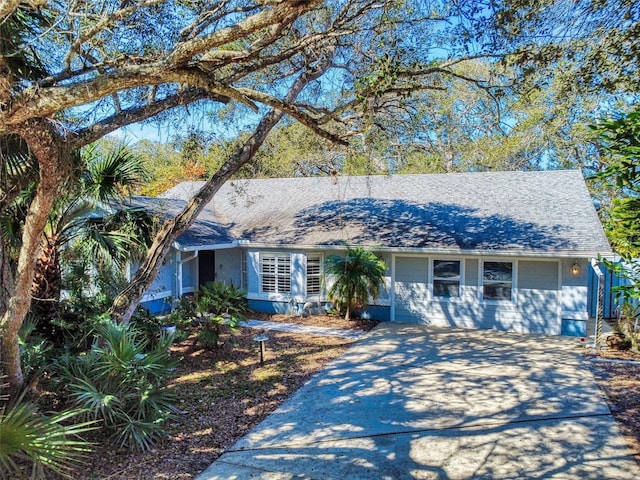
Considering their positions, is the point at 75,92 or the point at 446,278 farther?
the point at 446,278

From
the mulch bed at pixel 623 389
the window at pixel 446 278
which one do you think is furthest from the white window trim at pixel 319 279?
the mulch bed at pixel 623 389

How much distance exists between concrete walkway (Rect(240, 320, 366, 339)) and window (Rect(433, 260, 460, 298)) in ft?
9.01

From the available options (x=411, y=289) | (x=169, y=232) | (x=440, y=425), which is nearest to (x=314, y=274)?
(x=411, y=289)

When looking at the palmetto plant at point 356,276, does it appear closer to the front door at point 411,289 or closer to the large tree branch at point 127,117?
the front door at point 411,289

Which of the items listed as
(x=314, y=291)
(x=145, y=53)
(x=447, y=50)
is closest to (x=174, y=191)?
(x=314, y=291)

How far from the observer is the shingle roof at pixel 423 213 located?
11.8m

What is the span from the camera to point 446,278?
12.6 m

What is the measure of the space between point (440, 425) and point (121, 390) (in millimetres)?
4345

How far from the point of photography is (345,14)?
8.00 meters

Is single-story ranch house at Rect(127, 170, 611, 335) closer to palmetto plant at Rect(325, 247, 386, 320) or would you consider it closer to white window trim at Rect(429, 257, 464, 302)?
white window trim at Rect(429, 257, 464, 302)

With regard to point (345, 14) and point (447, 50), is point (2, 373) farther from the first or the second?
point (447, 50)

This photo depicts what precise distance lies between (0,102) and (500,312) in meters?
11.8

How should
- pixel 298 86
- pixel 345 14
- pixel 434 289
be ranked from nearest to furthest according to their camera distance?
Answer: pixel 345 14, pixel 298 86, pixel 434 289

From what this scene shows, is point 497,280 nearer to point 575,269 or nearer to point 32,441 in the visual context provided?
point 575,269
